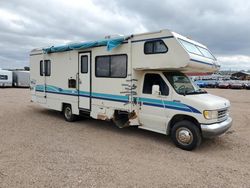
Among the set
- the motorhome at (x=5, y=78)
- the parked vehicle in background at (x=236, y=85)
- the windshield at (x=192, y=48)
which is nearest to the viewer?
the windshield at (x=192, y=48)

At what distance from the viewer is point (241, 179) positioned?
179 inches

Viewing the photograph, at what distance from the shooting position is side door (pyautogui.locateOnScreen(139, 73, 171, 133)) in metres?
6.65

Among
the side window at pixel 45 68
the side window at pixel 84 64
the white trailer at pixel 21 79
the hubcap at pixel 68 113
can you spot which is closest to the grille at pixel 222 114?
the side window at pixel 84 64

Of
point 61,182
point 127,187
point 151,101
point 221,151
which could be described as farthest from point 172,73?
point 61,182

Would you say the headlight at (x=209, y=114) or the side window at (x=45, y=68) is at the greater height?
Answer: the side window at (x=45, y=68)

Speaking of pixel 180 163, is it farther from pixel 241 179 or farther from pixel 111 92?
pixel 111 92

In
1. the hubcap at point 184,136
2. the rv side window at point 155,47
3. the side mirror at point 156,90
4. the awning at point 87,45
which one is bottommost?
the hubcap at point 184,136

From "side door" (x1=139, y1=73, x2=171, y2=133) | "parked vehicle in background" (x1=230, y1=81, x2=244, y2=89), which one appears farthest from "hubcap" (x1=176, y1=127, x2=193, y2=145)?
"parked vehicle in background" (x1=230, y1=81, x2=244, y2=89)

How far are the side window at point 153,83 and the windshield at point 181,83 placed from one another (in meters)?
0.20

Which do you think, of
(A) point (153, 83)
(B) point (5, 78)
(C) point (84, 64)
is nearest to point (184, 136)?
(A) point (153, 83)

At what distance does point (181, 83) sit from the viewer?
6.85m

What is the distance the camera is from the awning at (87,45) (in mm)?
7449

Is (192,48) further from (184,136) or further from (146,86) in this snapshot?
(184,136)

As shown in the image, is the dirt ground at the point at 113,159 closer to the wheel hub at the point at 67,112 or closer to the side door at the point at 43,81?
the wheel hub at the point at 67,112
